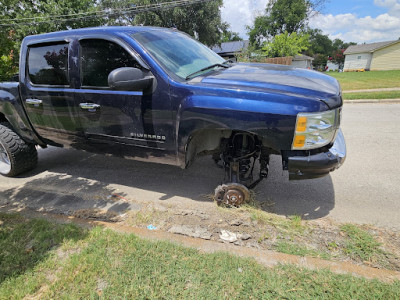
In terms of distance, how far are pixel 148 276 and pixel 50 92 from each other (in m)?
2.63

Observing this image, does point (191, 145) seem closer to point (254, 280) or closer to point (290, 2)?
point (254, 280)

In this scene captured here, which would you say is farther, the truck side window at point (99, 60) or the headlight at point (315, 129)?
the truck side window at point (99, 60)

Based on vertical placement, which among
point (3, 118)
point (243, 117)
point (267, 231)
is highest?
point (243, 117)

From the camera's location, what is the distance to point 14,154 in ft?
12.3

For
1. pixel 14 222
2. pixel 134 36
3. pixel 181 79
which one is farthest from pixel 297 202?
pixel 14 222

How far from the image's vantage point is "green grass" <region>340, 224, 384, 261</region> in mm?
2113

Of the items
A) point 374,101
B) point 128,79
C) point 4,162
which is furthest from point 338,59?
point 4,162

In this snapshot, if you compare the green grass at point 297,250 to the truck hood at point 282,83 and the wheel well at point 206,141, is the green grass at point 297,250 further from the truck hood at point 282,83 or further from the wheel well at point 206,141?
the truck hood at point 282,83

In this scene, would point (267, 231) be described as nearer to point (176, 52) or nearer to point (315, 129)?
point (315, 129)

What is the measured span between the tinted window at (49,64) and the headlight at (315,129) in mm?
2761

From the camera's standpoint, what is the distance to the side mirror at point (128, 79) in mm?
2309

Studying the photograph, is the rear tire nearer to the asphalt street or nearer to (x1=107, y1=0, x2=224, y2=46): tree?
the asphalt street

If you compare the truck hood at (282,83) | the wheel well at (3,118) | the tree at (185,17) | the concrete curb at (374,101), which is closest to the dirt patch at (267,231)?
the truck hood at (282,83)

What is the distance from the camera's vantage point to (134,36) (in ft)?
9.17
